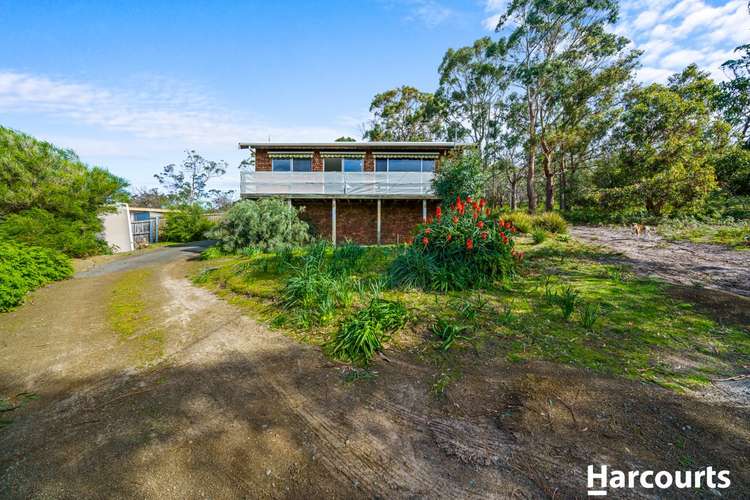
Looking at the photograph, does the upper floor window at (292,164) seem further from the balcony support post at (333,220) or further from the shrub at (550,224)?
the shrub at (550,224)

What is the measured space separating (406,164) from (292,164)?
6.22 metres

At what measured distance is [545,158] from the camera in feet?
63.4

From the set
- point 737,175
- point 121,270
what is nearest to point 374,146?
point 121,270

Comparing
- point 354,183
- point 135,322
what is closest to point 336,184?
point 354,183

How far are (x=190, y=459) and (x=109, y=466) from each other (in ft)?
1.78

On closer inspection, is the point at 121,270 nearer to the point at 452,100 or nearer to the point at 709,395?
the point at 709,395

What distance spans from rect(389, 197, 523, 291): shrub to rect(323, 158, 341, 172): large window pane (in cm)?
1105

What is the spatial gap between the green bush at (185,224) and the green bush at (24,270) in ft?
33.6

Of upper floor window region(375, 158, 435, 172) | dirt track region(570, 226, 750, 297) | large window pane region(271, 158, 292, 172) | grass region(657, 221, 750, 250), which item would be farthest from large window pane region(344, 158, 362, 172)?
grass region(657, 221, 750, 250)

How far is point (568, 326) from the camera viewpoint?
3.56 m

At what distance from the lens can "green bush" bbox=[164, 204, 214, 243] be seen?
719 inches

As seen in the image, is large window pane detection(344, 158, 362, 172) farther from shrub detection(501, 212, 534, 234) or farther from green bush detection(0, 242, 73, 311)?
green bush detection(0, 242, 73, 311)

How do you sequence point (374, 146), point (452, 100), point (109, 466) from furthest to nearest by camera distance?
1. point (452, 100)
2. point (374, 146)
3. point (109, 466)

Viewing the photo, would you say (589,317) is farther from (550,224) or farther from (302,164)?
(302,164)
